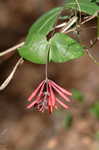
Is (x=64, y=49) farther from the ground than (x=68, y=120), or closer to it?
farther from the ground

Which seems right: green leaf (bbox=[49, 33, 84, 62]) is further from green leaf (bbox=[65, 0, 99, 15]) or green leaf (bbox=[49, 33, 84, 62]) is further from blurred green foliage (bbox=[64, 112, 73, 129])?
blurred green foliage (bbox=[64, 112, 73, 129])

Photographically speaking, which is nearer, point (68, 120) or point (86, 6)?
point (86, 6)

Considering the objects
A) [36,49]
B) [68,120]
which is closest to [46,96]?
[36,49]

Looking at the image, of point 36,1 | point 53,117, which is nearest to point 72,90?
point 53,117

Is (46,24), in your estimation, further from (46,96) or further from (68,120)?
(68,120)

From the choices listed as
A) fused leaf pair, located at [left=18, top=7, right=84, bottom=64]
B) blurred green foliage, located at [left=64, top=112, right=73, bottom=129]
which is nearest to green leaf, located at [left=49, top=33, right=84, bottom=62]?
fused leaf pair, located at [left=18, top=7, right=84, bottom=64]

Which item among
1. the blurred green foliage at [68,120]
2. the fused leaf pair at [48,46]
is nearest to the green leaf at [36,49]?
the fused leaf pair at [48,46]

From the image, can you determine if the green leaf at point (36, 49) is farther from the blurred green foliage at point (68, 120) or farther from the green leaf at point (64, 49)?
the blurred green foliage at point (68, 120)
